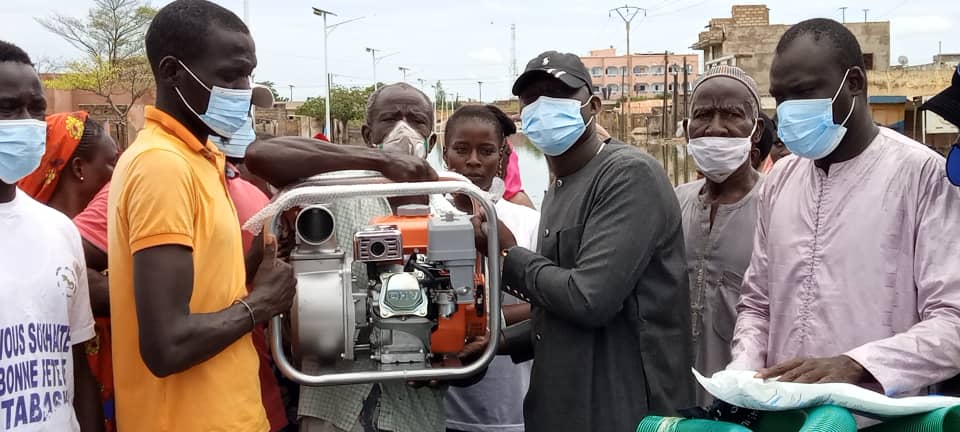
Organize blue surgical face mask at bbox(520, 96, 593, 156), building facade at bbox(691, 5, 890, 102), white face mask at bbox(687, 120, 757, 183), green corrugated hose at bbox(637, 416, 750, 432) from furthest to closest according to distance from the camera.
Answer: building facade at bbox(691, 5, 890, 102) < white face mask at bbox(687, 120, 757, 183) < blue surgical face mask at bbox(520, 96, 593, 156) < green corrugated hose at bbox(637, 416, 750, 432)

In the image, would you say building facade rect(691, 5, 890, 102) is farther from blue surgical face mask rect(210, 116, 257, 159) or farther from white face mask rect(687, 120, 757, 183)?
blue surgical face mask rect(210, 116, 257, 159)

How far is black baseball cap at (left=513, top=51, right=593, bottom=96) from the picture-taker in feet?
10.2

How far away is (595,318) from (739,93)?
1.79 meters

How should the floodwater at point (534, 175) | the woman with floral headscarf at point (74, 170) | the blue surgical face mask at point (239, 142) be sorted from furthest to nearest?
the floodwater at point (534, 175) → the blue surgical face mask at point (239, 142) → the woman with floral headscarf at point (74, 170)

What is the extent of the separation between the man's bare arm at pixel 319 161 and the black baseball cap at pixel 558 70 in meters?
0.65

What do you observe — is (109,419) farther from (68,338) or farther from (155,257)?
(155,257)

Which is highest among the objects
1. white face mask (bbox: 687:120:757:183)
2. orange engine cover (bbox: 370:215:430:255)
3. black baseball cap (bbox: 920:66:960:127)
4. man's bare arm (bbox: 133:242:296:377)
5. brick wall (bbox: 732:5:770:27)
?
brick wall (bbox: 732:5:770:27)

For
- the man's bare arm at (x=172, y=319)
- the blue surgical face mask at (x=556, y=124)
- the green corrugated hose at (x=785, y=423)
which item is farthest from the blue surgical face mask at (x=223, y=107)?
the green corrugated hose at (x=785, y=423)

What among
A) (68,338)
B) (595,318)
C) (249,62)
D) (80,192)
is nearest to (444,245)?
(595,318)

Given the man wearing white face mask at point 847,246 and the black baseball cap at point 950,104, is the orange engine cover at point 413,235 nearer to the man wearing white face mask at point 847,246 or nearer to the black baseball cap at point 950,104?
the man wearing white face mask at point 847,246

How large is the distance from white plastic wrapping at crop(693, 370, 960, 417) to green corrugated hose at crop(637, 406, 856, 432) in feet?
0.09

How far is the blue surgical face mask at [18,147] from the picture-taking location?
2527 millimetres

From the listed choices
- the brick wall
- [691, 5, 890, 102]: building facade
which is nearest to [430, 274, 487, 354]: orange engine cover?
[691, 5, 890, 102]: building facade

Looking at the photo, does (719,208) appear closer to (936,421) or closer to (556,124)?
(556,124)
